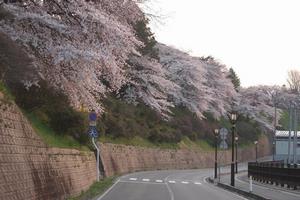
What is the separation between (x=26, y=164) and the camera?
1529cm

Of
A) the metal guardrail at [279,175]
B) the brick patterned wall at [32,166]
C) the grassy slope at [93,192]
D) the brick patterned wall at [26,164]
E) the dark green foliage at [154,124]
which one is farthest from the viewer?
the dark green foliage at [154,124]

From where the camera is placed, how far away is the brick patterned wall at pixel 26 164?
13.6 m

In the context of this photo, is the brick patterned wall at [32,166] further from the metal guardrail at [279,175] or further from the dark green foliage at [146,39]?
the dark green foliage at [146,39]

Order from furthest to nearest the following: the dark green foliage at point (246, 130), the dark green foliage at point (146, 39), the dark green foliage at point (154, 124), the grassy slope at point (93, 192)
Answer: the dark green foliage at point (246, 130) → the dark green foliage at point (146, 39) → the dark green foliage at point (154, 124) → the grassy slope at point (93, 192)

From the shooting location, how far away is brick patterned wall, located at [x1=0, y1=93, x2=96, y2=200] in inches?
534

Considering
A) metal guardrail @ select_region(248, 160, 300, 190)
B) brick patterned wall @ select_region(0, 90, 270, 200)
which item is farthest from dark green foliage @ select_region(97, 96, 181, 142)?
brick patterned wall @ select_region(0, 90, 270, 200)

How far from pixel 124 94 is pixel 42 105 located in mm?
34242

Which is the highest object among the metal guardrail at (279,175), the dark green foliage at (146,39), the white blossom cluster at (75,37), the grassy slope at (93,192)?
the dark green foliage at (146,39)

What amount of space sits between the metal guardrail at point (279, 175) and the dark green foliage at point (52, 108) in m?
12.6

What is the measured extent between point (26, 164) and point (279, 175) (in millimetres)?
25664

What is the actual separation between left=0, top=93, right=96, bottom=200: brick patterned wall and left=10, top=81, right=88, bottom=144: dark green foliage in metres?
3.08

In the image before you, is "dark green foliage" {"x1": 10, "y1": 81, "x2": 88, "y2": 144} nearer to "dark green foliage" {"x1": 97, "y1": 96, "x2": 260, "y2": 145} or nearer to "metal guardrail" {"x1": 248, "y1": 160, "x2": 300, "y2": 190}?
"dark green foliage" {"x1": 97, "y1": 96, "x2": 260, "y2": 145}

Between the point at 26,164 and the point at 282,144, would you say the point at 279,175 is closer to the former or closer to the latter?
the point at 26,164

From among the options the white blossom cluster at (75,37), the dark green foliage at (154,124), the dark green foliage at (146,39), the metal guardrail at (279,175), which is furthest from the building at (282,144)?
the white blossom cluster at (75,37)
